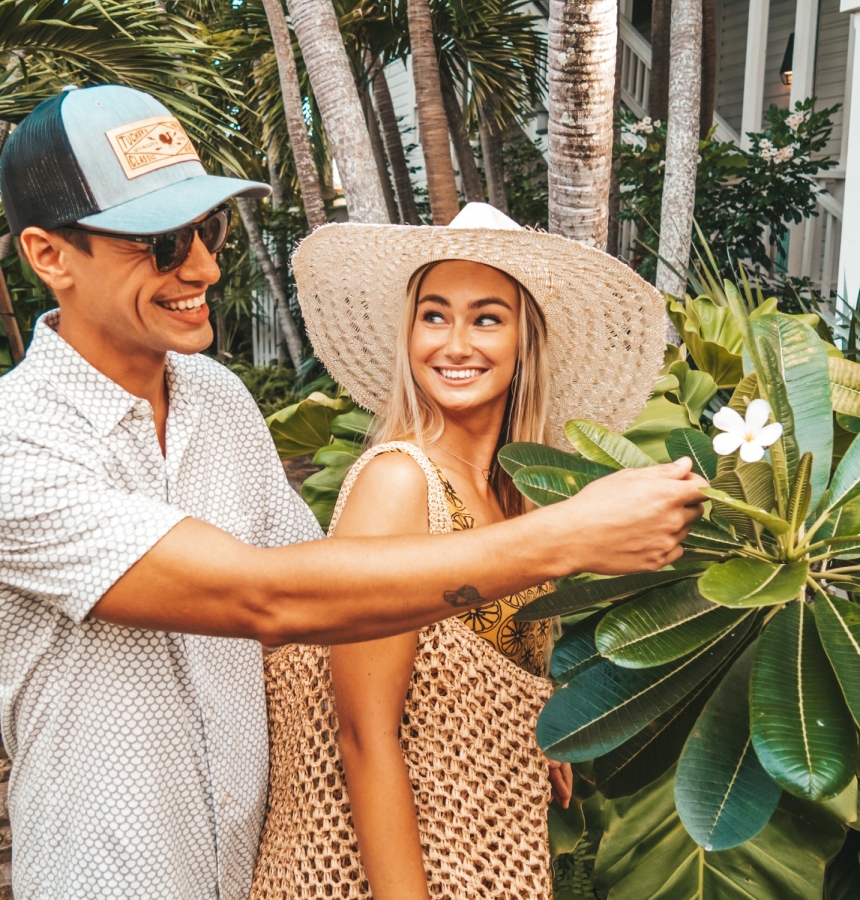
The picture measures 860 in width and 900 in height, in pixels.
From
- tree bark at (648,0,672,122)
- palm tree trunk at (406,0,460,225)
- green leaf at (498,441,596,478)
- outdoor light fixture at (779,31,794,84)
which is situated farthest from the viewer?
outdoor light fixture at (779,31,794,84)

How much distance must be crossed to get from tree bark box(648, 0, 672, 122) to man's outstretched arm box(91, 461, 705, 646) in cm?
821

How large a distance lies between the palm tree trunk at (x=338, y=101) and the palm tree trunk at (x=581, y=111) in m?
1.74

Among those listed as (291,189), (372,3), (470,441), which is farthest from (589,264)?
(291,189)

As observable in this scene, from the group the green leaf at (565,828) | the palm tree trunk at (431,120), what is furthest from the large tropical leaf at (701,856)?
the palm tree trunk at (431,120)

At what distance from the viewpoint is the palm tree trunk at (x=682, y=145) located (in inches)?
221

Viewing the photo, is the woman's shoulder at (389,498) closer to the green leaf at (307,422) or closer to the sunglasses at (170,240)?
the sunglasses at (170,240)

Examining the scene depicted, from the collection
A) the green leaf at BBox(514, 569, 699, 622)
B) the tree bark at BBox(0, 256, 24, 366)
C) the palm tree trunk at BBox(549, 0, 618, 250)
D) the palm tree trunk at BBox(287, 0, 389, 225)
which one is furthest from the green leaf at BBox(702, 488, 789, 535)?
the tree bark at BBox(0, 256, 24, 366)

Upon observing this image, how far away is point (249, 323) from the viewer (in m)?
15.2

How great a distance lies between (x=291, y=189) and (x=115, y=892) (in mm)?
12212

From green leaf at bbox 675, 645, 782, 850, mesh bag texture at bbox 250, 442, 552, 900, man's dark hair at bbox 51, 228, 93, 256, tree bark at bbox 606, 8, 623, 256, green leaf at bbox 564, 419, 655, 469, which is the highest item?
man's dark hair at bbox 51, 228, 93, 256

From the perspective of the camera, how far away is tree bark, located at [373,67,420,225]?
9.95 metres

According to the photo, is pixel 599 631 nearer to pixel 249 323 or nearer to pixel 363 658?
pixel 363 658

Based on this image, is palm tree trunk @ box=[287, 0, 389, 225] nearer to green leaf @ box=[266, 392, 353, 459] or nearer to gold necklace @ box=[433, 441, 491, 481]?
green leaf @ box=[266, 392, 353, 459]

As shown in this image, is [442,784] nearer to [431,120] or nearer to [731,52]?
[431,120]
